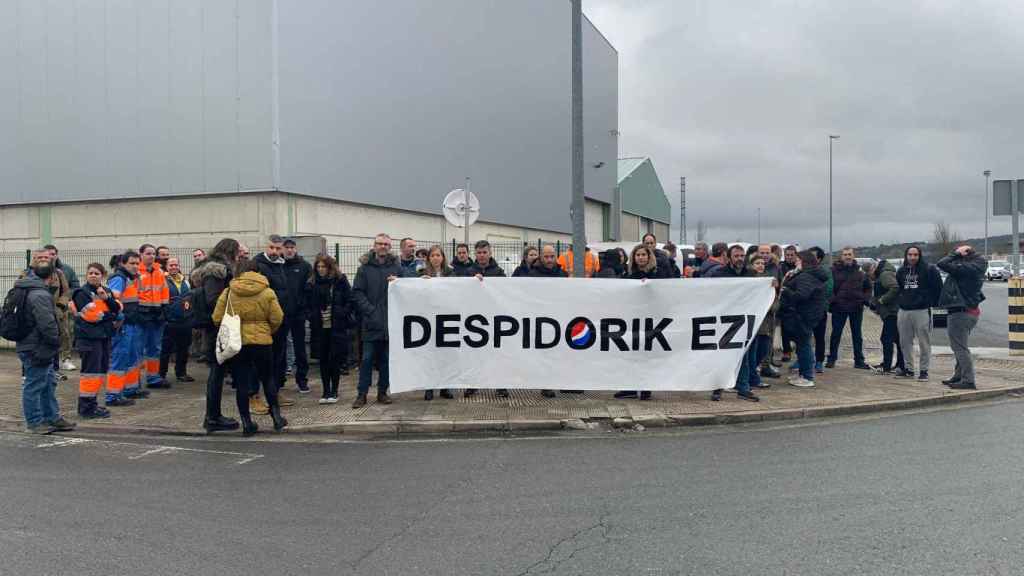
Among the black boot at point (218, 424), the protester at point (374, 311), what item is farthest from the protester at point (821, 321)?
the black boot at point (218, 424)

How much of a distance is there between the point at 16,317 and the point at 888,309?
11.3 metres

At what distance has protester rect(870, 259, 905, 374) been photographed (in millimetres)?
10867

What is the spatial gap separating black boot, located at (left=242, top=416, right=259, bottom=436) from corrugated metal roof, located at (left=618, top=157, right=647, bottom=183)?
37.6 meters

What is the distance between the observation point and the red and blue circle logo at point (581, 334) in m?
9.21

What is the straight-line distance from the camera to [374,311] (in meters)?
8.98

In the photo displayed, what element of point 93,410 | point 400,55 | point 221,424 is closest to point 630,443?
point 221,424

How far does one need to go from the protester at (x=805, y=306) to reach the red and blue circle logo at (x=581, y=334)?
2.93 m

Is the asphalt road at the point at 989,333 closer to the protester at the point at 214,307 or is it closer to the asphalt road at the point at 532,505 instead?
the asphalt road at the point at 532,505

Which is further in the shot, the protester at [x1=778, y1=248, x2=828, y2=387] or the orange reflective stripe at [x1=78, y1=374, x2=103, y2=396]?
the protester at [x1=778, y1=248, x2=828, y2=387]

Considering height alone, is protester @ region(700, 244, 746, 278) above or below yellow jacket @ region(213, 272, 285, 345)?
above

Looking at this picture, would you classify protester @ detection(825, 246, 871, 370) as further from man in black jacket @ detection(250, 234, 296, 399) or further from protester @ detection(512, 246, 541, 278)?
man in black jacket @ detection(250, 234, 296, 399)

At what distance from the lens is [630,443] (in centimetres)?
727

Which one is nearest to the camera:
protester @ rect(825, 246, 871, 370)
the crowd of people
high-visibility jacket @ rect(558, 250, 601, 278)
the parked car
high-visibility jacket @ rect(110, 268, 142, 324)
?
the crowd of people

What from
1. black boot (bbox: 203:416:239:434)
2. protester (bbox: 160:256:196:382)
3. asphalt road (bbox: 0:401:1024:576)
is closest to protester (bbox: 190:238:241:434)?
black boot (bbox: 203:416:239:434)
